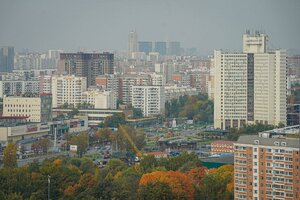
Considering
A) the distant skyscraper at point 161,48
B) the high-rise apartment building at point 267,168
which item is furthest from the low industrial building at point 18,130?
the distant skyscraper at point 161,48

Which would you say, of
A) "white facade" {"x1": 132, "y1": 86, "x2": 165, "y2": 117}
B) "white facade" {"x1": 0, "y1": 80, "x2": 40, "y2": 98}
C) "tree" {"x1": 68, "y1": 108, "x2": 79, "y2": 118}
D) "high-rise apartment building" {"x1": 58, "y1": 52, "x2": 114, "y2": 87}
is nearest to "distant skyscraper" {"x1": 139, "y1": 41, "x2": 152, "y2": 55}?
"high-rise apartment building" {"x1": 58, "y1": 52, "x2": 114, "y2": 87}

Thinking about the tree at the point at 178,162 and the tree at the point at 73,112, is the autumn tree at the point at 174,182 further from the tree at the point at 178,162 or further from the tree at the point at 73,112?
the tree at the point at 73,112

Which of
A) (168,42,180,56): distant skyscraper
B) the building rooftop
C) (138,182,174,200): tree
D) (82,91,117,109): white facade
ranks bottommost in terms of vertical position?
(138,182,174,200): tree

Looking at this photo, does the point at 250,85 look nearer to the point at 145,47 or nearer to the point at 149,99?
the point at 149,99

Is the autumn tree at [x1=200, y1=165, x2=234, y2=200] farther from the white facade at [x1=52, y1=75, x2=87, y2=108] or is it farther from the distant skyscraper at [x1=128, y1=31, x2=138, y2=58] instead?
the distant skyscraper at [x1=128, y1=31, x2=138, y2=58]

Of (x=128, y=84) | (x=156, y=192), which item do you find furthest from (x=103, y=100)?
(x=156, y=192)

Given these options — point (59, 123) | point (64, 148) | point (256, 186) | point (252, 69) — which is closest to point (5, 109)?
point (59, 123)

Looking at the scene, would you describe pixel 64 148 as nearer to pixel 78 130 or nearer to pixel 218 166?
pixel 78 130
